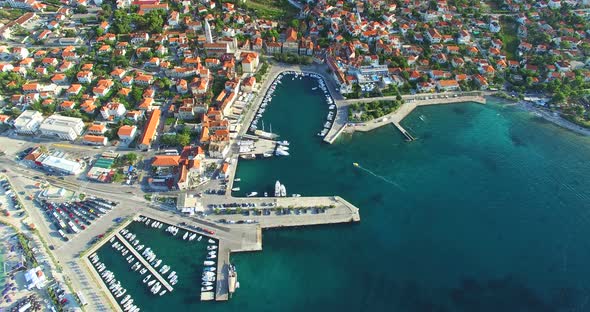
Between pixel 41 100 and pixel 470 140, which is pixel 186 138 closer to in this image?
pixel 41 100

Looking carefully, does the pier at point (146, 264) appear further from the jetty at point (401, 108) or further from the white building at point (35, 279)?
the jetty at point (401, 108)

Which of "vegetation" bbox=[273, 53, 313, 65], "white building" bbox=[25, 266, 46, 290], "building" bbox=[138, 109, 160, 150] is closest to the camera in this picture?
"white building" bbox=[25, 266, 46, 290]

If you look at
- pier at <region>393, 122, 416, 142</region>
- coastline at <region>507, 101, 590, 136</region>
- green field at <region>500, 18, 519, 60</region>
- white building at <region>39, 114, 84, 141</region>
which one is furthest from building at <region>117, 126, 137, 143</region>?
green field at <region>500, 18, 519, 60</region>

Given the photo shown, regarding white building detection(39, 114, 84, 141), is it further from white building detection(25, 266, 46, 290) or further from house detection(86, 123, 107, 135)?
white building detection(25, 266, 46, 290)

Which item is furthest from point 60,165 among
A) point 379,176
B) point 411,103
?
point 411,103

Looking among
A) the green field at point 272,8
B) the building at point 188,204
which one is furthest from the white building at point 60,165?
the green field at point 272,8

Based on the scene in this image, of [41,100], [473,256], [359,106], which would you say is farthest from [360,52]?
[41,100]

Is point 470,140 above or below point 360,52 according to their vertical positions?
below
